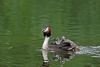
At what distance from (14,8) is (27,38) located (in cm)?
1579

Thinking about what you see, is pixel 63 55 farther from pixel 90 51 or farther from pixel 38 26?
pixel 38 26

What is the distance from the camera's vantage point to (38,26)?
30984 millimetres

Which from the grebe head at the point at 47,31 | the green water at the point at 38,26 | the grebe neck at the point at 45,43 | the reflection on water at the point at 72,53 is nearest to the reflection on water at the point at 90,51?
the reflection on water at the point at 72,53

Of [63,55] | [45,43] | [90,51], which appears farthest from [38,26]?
[90,51]

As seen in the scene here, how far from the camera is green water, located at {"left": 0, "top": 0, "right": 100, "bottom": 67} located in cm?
2095

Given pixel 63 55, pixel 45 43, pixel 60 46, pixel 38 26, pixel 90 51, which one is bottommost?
pixel 63 55

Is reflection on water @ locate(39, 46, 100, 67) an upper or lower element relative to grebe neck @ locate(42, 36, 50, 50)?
lower

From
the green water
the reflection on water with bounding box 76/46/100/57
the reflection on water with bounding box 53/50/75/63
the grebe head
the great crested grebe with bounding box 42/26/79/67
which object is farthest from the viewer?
the grebe head

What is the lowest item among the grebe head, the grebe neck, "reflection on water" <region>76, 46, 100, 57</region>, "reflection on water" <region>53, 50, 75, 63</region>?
"reflection on water" <region>53, 50, 75, 63</region>

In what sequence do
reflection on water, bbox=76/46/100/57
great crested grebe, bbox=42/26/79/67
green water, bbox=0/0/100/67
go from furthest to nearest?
great crested grebe, bbox=42/26/79/67, reflection on water, bbox=76/46/100/57, green water, bbox=0/0/100/67

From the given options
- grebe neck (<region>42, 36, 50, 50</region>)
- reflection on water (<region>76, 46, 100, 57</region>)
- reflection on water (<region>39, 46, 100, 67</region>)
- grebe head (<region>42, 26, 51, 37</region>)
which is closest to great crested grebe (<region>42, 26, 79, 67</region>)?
grebe neck (<region>42, 36, 50, 50</region>)

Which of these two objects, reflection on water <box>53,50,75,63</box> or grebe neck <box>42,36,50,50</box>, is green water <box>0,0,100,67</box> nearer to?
grebe neck <box>42,36,50,50</box>

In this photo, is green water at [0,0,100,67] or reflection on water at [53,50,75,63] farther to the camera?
reflection on water at [53,50,75,63]

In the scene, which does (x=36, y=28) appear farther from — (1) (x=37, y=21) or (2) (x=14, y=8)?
(2) (x=14, y=8)
